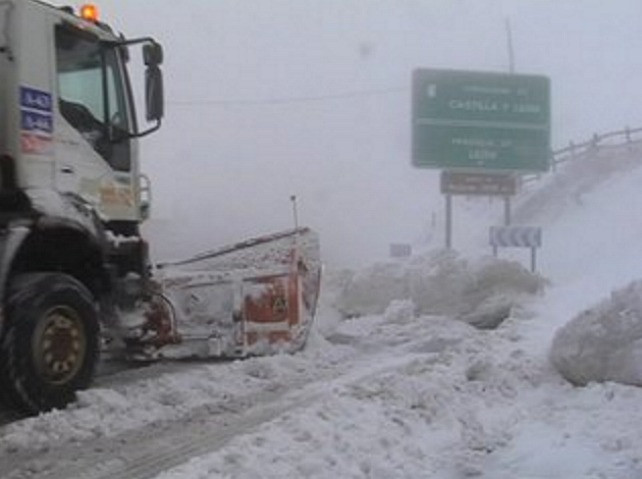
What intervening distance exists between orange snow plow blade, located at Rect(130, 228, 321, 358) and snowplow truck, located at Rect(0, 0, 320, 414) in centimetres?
2

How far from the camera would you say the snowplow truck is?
23.4 ft

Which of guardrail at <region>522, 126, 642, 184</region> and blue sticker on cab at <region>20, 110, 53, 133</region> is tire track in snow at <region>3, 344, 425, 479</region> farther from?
guardrail at <region>522, 126, 642, 184</region>

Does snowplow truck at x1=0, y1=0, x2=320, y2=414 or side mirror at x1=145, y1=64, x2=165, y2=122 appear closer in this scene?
snowplow truck at x1=0, y1=0, x2=320, y2=414

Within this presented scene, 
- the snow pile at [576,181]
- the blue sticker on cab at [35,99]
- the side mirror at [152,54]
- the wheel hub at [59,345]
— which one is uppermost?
the side mirror at [152,54]

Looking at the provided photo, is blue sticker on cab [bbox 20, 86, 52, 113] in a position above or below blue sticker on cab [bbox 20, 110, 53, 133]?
above

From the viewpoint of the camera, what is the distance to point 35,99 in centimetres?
746

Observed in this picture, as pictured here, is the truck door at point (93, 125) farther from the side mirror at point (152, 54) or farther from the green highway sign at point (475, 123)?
the green highway sign at point (475, 123)

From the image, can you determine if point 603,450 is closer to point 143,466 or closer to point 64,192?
point 143,466

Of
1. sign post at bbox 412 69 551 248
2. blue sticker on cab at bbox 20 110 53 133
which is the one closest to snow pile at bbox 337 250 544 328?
sign post at bbox 412 69 551 248

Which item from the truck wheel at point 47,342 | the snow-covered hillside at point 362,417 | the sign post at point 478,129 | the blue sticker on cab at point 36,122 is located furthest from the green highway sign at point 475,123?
the truck wheel at point 47,342

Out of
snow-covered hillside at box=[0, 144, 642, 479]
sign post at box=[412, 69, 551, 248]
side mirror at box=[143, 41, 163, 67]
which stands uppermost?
side mirror at box=[143, 41, 163, 67]

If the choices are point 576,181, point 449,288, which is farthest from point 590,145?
point 449,288

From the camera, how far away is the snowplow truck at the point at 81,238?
712 cm

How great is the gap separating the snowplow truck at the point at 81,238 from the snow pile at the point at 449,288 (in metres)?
5.29
